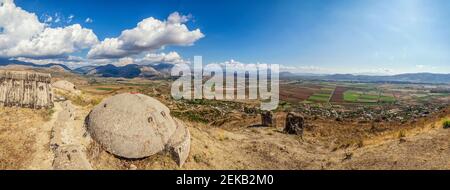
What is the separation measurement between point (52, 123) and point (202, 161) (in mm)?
8580

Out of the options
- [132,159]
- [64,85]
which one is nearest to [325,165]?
[132,159]

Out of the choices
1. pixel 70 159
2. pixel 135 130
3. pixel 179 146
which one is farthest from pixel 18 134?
pixel 179 146

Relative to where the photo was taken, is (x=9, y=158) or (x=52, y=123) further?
(x=52, y=123)

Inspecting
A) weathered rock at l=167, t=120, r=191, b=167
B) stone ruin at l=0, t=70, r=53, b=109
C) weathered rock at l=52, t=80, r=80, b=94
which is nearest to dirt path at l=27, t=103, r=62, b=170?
stone ruin at l=0, t=70, r=53, b=109

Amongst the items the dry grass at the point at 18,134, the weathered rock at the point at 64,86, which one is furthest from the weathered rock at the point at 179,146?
the weathered rock at the point at 64,86

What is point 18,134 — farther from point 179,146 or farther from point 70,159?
point 179,146

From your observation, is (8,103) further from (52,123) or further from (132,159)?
(132,159)

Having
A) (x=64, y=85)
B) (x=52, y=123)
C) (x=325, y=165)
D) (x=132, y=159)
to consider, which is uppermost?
(x=64, y=85)

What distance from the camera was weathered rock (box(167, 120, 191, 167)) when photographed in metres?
15.6

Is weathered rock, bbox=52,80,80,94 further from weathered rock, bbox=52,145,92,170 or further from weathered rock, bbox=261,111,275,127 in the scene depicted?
weathered rock, bbox=261,111,275,127

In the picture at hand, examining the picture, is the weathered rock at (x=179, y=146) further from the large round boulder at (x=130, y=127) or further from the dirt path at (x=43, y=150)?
the dirt path at (x=43, y=150)

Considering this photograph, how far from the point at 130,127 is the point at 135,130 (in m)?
0.33

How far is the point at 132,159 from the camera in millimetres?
14844
